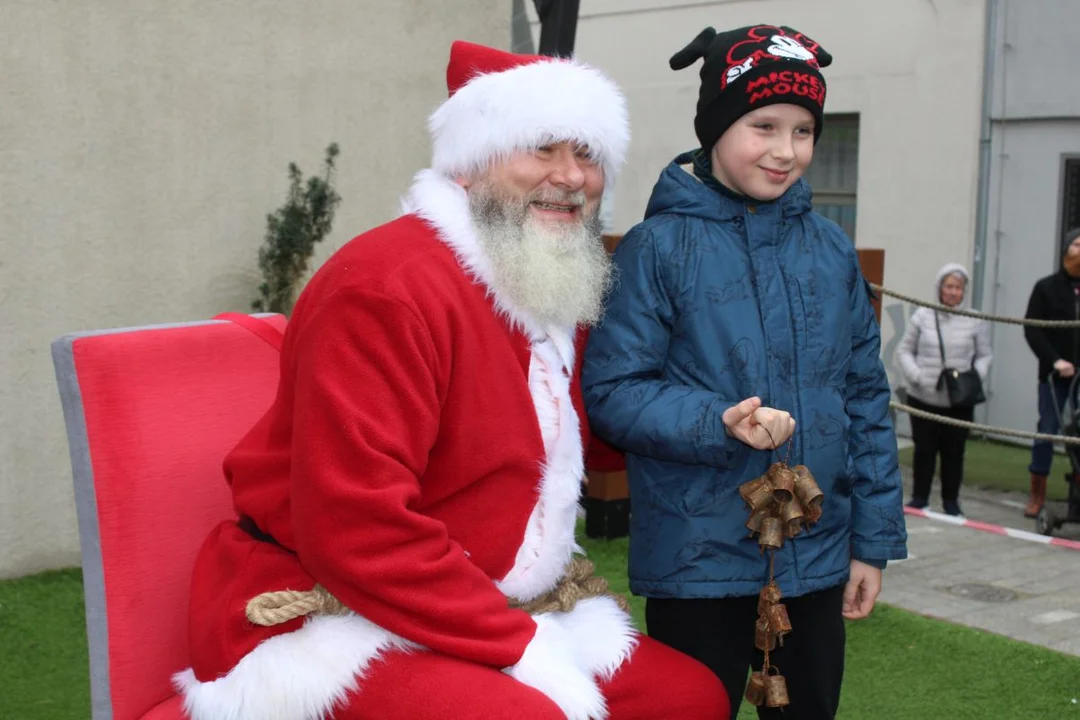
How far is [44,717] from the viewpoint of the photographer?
3.86 m

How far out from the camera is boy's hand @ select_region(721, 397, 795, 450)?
2.20 meters

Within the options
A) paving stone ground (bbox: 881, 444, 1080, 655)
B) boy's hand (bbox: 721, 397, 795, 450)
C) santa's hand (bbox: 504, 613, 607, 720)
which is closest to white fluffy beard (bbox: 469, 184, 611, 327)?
boy's hand (bbox: 721, 397, 795, 450)

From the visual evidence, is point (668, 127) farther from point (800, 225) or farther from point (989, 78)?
point (800, 225)

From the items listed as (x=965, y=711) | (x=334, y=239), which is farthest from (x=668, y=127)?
(x=965, y=711)

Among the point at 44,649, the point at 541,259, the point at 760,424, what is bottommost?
the point at 44,649

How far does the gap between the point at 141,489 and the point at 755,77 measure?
1.43m

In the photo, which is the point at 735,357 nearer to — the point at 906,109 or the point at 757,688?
the point at 757,688

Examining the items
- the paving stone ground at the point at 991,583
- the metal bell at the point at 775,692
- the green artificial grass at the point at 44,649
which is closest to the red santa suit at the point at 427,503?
the metal bell at the point at 775,692

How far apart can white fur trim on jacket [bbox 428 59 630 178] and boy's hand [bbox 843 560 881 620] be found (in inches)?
39.0

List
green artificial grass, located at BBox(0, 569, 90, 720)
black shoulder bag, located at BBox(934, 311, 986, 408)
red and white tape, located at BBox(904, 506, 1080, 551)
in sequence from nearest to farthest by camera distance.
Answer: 1. green artificial grass, located at BBox(0, 569, 90, 720)
2. red and white tape, located at BBox(904, 506, 1080, 551)
3. black shoulder bag, located at BBox(934, 311, 986, 408)

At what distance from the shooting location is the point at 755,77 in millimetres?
2395

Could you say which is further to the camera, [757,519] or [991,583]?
[991,583]

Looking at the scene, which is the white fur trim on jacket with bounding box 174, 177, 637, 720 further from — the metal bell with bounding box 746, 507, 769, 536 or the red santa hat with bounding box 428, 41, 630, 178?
the metal bell with bounding box 746, 507, 769, 536

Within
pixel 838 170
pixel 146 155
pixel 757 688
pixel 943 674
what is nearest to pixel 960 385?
pixel 943 674
